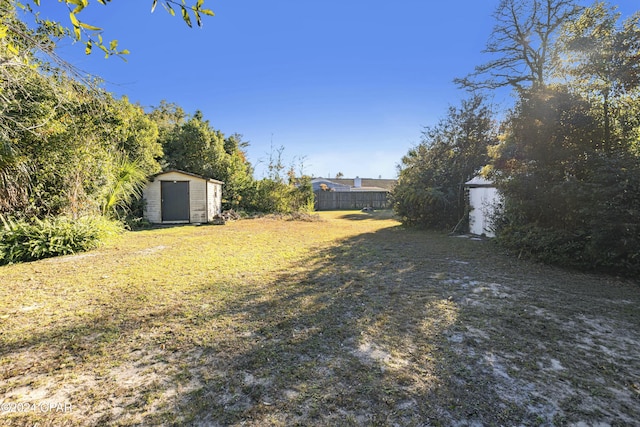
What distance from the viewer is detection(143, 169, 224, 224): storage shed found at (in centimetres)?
1213

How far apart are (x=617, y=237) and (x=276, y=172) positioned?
1494 cm

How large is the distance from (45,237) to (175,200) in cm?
668

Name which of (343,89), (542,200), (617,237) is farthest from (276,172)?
(617,237)

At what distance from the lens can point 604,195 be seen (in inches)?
182

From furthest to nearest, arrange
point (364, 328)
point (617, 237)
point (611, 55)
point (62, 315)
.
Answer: point (611, 55)
point (617, 237)
point (62, 315)
point (364, 328)

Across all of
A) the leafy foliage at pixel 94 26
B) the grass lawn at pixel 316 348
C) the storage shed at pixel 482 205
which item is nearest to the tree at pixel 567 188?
the grass lawn at pixel 316 348

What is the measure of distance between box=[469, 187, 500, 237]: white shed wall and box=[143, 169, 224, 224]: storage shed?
10.5 metres

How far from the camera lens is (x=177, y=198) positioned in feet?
40.6

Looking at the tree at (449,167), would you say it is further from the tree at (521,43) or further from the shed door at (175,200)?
the shed door at (175,200)

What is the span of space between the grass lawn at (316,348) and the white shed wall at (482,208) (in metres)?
3.76

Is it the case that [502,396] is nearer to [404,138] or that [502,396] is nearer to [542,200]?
[542,200]

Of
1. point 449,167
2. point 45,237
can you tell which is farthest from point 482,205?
point 45,237

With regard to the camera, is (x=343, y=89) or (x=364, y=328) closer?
(x=364, y=328)

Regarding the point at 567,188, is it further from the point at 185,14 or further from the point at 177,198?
the point at 177,198
